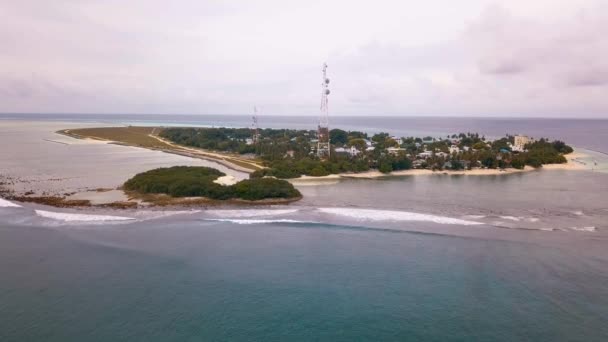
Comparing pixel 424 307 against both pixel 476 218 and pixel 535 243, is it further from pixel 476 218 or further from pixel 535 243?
pixel 476 218

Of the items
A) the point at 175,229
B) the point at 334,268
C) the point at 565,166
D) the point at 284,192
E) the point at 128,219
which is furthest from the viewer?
the point at 565,166

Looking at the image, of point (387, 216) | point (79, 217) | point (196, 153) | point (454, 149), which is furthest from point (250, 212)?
point (454, 149)

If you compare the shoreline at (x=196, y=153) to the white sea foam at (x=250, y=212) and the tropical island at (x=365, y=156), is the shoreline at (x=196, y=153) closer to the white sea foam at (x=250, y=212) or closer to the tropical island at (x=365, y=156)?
the tropical island at (x=365, y=156)

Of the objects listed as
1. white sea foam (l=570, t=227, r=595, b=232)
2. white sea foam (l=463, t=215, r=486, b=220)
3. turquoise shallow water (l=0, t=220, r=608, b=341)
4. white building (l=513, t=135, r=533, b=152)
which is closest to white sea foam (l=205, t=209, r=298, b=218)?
turquoise shallow water (l=0, t=220, r=608, b=341)

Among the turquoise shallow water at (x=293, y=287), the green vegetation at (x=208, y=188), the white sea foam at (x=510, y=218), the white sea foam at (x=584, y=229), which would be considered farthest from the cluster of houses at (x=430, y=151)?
the turquoise shallow water at (x=293, y=287)

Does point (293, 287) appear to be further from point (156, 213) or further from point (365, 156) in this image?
point (365, 156)

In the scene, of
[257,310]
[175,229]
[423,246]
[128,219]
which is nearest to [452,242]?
[423,246]

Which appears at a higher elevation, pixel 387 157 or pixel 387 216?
pixel 387 157
